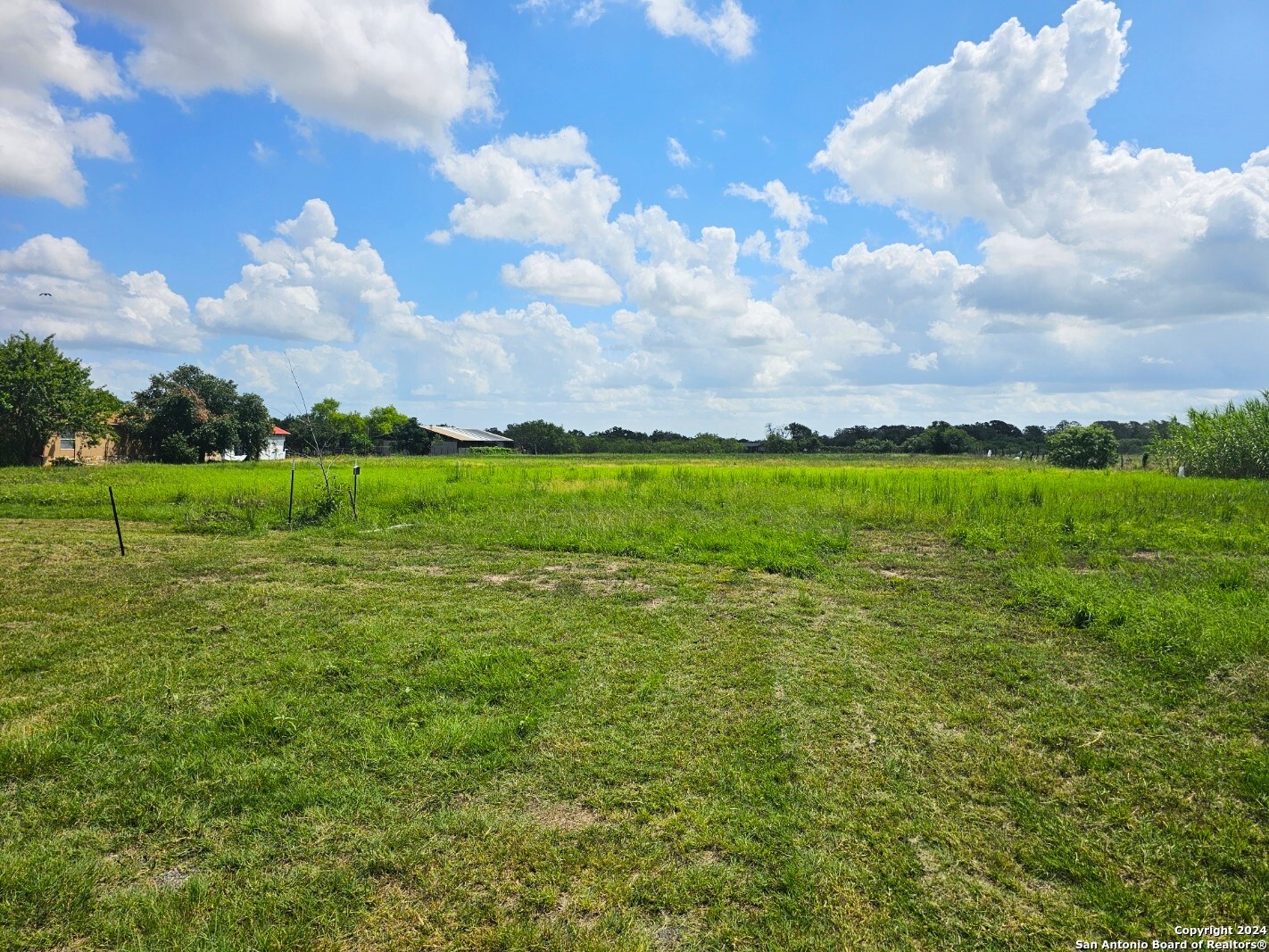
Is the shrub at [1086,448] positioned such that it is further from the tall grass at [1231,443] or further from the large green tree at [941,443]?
the large green tree at [941,443]

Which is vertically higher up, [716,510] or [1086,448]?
[1086,448]

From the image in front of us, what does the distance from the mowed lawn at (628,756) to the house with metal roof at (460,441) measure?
196 ft

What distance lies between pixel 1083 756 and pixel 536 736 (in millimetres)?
3588

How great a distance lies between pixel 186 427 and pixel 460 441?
3263cm

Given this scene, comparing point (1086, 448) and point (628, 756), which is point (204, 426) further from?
point (1086, 448)

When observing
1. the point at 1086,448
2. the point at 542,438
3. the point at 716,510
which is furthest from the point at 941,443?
the point at 716,510

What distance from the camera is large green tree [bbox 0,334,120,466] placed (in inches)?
1270

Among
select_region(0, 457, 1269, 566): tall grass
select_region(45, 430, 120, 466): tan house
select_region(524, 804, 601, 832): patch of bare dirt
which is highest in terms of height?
select_region(45, 430, 120, 466): tan house

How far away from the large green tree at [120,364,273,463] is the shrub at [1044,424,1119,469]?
2468 inches

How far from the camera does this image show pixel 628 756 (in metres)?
3.99

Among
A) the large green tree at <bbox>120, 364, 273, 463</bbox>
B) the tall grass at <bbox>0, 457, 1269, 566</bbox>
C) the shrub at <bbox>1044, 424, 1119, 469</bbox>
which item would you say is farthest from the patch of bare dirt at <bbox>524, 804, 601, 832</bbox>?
the shrub at <bbox>1044, 424, 1119, 469</bbox>

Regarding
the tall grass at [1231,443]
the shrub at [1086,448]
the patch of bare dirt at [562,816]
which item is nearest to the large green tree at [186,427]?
the patch of bare dirt at [562,816]

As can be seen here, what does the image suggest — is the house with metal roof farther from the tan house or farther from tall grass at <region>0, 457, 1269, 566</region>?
→ tall grass at <region>0, 457, 1269, 566</region>

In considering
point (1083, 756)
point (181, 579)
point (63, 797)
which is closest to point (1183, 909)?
point (1083, 756)
